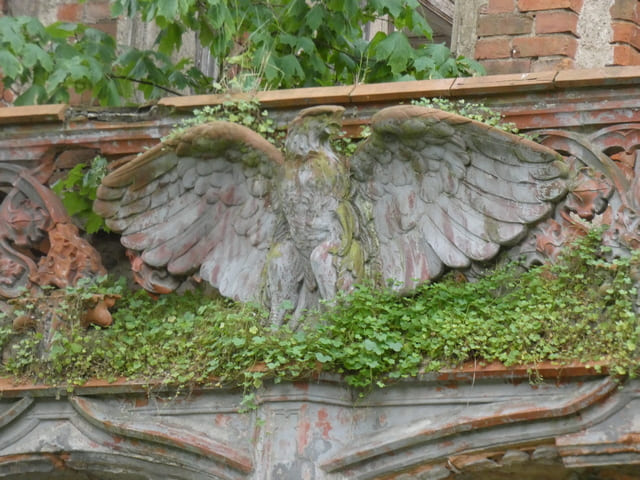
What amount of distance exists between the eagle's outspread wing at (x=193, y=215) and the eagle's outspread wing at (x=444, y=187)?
47 centimetres

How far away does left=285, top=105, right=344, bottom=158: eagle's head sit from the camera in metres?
6.96

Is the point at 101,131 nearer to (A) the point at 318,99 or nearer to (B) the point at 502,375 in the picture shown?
(A) the point at 318,99

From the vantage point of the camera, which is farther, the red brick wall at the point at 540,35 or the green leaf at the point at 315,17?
the green leaf at the point at 315,17

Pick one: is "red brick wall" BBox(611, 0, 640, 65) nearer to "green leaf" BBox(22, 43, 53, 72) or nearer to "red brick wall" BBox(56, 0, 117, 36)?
"green leaf" BBox(22, 43, 53, 72)

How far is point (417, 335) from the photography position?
6801mm

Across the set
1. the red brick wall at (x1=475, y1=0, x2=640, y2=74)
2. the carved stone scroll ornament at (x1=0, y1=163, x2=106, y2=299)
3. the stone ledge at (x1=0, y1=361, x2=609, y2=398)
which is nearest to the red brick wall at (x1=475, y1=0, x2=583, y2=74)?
the red brick wall at (x1=475, y1=0, x2=640, y2=74)

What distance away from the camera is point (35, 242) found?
753 centimetres

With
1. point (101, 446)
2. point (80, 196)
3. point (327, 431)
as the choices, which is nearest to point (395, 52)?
point (80, 196)

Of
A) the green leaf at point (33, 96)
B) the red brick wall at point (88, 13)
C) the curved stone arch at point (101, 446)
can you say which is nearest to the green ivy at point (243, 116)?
the curved stone arch at point (101, 446)

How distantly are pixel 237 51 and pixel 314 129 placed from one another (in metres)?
1.81

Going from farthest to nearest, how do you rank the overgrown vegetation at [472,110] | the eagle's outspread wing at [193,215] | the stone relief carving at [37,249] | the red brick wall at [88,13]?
the red brick wall at [88,13] → the stone relief carving at [37,249] → the eagle's outspread wing at [193,215] → the overgrown vegetation at [472,110]

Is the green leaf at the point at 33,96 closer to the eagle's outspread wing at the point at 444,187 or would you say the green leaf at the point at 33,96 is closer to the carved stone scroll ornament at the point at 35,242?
the carved stone scroll ornament at the point at 35,242

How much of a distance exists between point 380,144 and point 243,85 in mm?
831

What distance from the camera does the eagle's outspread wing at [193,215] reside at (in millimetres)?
7156
